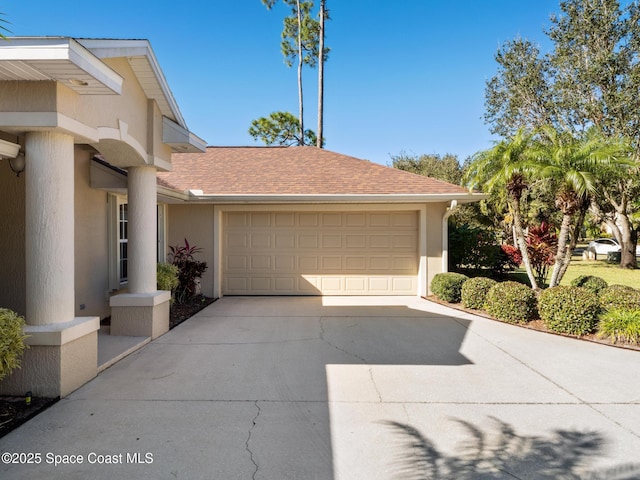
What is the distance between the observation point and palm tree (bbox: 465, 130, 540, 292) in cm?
870

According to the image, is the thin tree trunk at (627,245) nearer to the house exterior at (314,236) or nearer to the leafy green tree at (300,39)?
the house exterior at (314,236)

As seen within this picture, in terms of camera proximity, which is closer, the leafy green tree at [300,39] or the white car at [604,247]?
the leafy green tree at [300,39]

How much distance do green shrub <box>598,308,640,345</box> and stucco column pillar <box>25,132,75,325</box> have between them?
310 inches

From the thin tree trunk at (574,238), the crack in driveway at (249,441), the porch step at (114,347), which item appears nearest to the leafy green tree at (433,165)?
the thin tree trunk at (574,238)

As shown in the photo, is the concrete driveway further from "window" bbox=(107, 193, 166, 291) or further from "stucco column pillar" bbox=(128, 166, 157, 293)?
"window" bbox=(107, 193, 166, 291)

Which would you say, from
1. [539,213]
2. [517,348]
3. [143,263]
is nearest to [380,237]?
[517,348]

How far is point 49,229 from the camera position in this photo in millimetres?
4113

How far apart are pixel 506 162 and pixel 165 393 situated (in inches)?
322

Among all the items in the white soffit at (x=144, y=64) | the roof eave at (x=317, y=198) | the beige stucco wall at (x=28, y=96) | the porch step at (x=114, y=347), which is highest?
the white soffit at (x=144, y=64)

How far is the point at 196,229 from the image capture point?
34.9 ft

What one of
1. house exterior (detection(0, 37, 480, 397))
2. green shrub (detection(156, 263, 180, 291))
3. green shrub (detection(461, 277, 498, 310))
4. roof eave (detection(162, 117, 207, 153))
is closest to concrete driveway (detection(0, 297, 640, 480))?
house exterior (detection(0, 37, 480, 397))

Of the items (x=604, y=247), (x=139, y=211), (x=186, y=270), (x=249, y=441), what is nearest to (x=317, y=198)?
(x=186, y=270)

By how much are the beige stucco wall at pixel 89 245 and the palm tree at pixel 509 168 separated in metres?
8.31

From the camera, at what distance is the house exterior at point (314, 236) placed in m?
10.6
